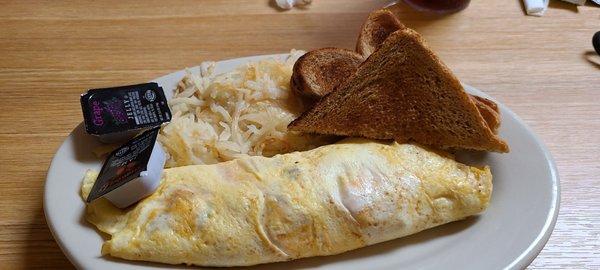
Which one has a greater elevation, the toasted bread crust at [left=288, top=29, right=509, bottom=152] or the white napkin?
the toasted bread crust at [left=288, top=29, right=509, bottom=152]

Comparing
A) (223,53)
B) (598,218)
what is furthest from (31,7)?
(598,218)

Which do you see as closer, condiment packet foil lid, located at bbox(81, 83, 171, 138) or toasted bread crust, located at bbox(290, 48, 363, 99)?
condiment packet foil lid, located at bbox(81, 83, 171, 138)

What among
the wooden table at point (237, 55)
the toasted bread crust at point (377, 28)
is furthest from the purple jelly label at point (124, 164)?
the toasted bread crust at point (377, 28)

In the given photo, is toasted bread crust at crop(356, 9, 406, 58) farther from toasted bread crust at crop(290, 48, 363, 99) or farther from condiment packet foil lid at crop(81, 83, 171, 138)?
condiment packet foil lid at crop(81, 83, 171, 138)

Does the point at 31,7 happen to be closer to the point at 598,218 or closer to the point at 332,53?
the point at 332,53

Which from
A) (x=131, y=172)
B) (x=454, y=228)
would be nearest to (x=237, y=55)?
(x=131, y=172)

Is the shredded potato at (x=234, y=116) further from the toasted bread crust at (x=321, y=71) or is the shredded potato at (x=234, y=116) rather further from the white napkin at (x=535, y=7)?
the white napkin at (x=535, y=7)

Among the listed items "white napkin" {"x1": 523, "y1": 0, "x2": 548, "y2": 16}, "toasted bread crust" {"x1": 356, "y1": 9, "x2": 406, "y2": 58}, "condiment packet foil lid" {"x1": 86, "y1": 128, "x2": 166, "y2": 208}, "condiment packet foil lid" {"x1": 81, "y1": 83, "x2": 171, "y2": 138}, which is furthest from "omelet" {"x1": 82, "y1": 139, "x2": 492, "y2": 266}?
"white napkin" {"x1": 523, "y1": 0, "x2": 548, "y2": 16}
